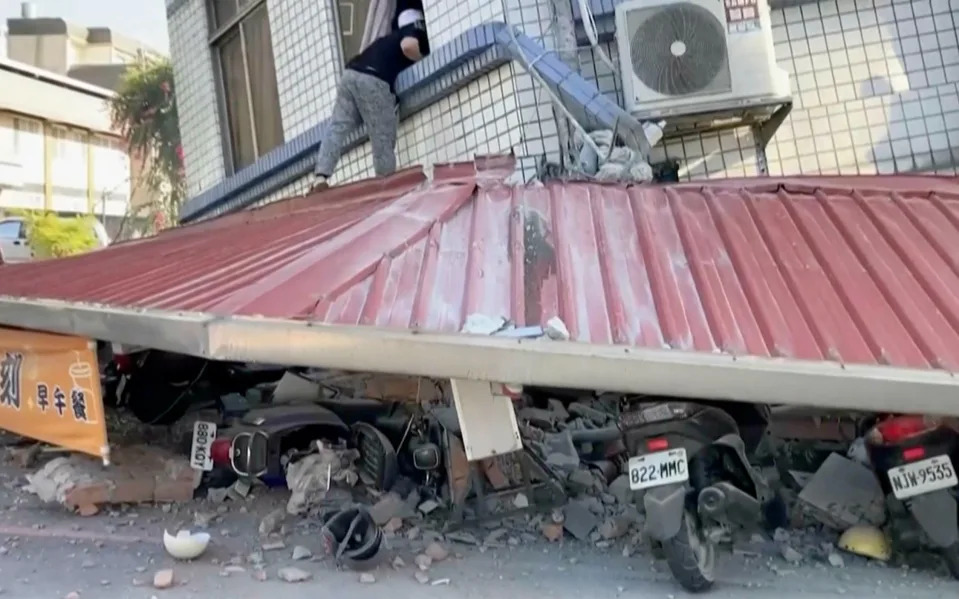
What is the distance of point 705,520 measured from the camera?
352 centimetres

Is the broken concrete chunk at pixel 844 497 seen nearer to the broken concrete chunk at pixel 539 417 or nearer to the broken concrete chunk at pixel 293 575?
the broken concrete chunk at pixel 539 417

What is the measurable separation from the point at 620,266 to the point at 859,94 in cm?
304

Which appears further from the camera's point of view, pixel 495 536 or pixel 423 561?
pixel 495 536

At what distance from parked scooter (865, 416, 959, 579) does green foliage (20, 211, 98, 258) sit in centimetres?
1587

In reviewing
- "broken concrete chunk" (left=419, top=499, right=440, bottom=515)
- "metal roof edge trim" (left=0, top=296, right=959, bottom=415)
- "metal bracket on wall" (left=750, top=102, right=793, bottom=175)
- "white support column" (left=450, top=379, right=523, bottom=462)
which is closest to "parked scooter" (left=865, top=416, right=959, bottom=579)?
"metal roof edge trim" (left=0, top=296, right=959, bottom=415)

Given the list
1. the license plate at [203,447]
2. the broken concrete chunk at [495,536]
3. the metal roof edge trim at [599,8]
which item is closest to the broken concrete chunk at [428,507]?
the broken concrete chunk at [495,536]

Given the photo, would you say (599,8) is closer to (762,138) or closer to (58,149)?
(762,138)

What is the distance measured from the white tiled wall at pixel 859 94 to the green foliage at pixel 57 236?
565 inches

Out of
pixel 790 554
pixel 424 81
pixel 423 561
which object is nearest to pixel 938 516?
pixel 790 554

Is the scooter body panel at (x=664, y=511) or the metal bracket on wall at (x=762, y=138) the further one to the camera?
the metal bracket on wall at (x=762, y=138)

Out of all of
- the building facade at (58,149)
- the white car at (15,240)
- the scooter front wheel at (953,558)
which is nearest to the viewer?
the scooter front wheel at (953,558)

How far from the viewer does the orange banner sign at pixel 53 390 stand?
14.6ft

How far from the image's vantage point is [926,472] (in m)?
3.55

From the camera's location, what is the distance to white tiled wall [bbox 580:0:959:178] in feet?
18.4
